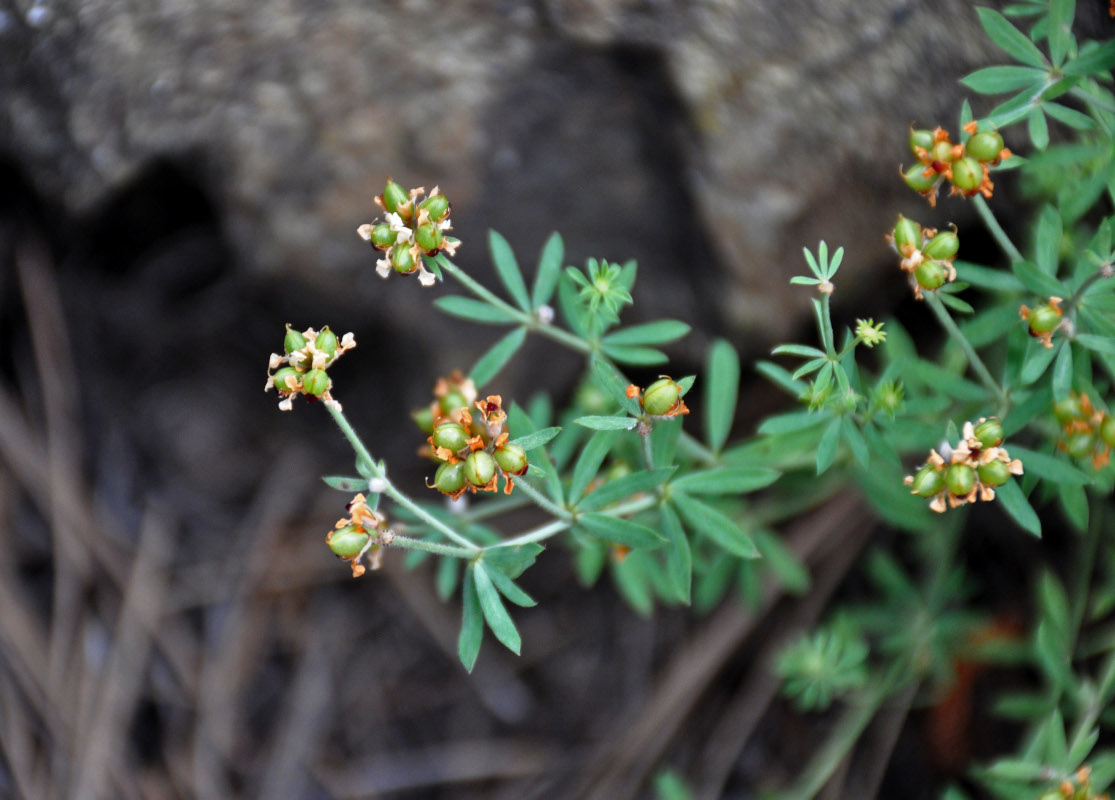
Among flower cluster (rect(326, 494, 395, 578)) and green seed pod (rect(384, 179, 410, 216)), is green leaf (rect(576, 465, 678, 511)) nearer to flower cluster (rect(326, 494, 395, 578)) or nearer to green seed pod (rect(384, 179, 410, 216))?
flower cluster (rect(326, 494, 395, 578))

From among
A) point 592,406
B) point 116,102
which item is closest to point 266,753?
point 592,406

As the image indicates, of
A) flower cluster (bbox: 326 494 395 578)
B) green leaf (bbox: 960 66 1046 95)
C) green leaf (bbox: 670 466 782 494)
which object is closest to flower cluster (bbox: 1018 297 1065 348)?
green leaf (bbox: 960 66 1046 95)

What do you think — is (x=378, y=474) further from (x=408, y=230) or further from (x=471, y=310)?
(x=471, y=310)

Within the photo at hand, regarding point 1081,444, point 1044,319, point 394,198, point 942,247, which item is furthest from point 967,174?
point 394,198

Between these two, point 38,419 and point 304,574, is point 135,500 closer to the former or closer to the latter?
point 38,419

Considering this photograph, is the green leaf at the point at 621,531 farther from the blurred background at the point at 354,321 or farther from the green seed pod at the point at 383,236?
the blurred background at the point at 354,321

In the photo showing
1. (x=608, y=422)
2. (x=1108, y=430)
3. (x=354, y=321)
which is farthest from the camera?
(x=354, y=321)

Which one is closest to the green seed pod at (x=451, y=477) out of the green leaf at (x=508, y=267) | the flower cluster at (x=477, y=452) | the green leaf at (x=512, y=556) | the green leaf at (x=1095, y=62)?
the flower cluster at (x=477, y=452)
